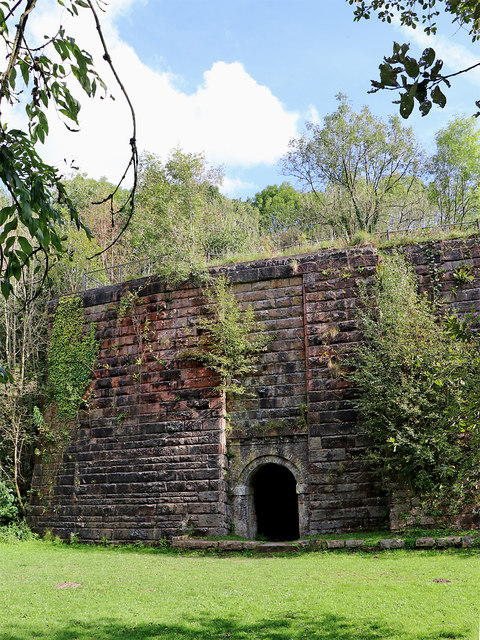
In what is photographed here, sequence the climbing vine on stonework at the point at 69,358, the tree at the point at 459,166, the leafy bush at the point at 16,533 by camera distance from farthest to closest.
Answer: the tree at the point at 459,166
the climbing vine on stonework at the point at 69,358
the leafy bush at the point at 16,533

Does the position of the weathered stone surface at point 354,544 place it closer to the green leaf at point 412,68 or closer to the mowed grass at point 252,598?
the mowed grass at point 252,598

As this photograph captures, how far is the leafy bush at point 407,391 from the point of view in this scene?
42.8ft

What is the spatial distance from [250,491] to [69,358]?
21.1 ft

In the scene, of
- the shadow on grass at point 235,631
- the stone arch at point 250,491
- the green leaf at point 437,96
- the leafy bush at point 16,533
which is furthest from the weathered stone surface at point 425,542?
the green leaf at point 437,96

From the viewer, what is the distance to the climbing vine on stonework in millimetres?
17859

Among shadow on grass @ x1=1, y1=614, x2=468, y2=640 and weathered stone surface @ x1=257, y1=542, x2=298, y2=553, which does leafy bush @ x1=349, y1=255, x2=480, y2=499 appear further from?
shadow on grass @ x1=1, y1=614, x2=468, y2=640

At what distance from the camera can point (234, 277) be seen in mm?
16875

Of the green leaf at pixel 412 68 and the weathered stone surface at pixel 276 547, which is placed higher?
the green leaf at pixel 412 68

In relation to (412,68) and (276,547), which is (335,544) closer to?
(276,547)

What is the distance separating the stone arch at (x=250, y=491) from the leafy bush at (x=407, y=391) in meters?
1.89

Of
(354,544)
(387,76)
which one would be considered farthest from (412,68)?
(354,544)

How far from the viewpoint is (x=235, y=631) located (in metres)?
7.82

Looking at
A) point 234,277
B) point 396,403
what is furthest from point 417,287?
point 234,277

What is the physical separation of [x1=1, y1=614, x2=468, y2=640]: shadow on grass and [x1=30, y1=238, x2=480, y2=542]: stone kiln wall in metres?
6.45
